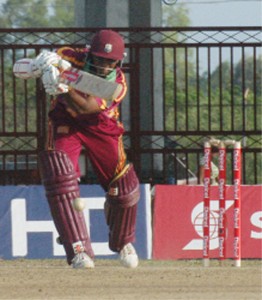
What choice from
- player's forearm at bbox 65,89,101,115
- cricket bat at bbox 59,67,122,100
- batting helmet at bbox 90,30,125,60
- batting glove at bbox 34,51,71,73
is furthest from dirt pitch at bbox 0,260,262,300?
batting helmet at bbox 90,30,125,60

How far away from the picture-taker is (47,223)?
17844 millimetres

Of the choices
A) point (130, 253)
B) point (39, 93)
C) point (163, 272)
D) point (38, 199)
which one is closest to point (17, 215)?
point (38, 199)

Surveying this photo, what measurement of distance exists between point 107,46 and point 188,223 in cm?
592

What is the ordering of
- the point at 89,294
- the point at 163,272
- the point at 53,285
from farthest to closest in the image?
the point at 163,272
the point at 53,285
the point at 89,294

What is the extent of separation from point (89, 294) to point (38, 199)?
6.00 meters

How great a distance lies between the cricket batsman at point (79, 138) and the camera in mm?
12266

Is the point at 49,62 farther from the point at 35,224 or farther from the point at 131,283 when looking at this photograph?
the point at 35,224

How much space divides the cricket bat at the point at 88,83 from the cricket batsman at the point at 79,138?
0.19 ft

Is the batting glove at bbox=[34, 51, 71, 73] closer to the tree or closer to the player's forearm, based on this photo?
the player's forearm

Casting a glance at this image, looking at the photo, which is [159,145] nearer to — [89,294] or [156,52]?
[156,52]

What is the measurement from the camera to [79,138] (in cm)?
1260

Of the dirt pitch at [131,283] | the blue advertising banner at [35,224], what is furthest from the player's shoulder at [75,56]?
the blue advertising banner at [35,224]

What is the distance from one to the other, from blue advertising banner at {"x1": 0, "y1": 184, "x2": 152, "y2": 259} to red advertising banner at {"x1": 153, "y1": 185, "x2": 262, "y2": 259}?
0.62 ft

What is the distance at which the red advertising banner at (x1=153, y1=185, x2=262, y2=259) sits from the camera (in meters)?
17.8
